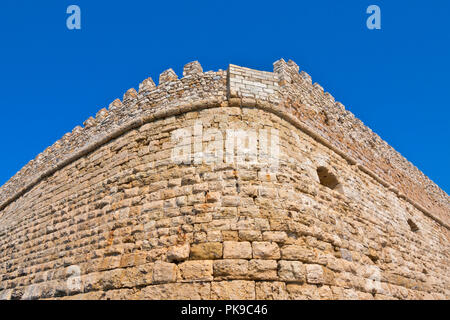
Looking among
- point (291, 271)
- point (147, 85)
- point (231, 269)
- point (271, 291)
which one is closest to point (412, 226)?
point (291, 271)

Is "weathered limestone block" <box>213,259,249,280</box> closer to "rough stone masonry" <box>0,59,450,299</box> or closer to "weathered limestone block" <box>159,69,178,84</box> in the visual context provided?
"rough stone masonry" <box>0,59,450,299</box>

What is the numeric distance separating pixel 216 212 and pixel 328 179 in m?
2.75

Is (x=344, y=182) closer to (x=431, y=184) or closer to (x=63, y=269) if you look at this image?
(x=63, y=269)

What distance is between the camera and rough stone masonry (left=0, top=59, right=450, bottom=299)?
11.3ft

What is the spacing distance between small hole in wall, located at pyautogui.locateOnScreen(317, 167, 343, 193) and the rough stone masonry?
0.07 feet

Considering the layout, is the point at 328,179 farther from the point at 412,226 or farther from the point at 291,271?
the point at 412,226

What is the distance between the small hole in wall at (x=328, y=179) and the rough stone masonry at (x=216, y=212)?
0.07 ft

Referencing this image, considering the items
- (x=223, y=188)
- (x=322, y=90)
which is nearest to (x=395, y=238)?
(x=322, y=90)

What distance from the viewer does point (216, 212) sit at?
3697 millimetres

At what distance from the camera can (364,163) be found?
6730mm

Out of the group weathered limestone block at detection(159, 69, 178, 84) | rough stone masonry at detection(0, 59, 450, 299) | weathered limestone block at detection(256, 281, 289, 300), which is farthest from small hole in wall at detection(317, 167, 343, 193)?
weathered limestone block at detection(159, 69, 178, 84)

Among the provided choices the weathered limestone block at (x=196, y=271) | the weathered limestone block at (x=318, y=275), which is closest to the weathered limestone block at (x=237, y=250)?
the weathered limestone block at (x=196, y=271)

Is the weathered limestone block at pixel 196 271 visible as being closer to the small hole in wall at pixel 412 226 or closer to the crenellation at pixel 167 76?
the crenellation at pixel 167 76
